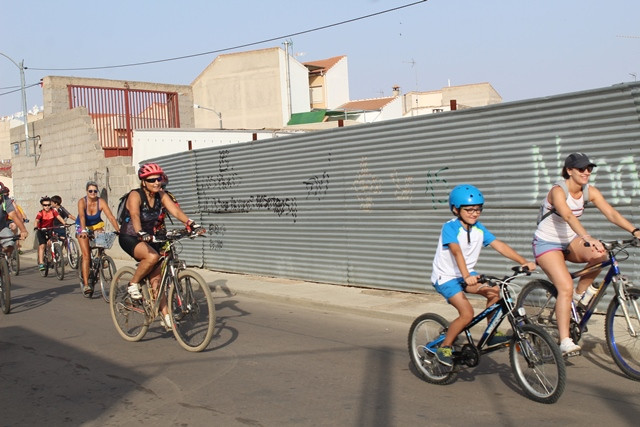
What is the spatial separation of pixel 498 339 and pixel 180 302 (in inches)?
139

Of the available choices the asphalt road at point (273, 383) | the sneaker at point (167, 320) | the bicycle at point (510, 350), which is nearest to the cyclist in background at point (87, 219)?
the asphalt road at point (273, 383)

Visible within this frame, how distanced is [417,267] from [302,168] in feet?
10.4

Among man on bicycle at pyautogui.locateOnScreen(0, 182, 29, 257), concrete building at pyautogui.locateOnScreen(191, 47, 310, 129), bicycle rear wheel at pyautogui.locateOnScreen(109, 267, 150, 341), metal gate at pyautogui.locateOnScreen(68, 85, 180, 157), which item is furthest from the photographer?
concrete building at pyautogui.locateOnScreen(191, 47, 310, 129)

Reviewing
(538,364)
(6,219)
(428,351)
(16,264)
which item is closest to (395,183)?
(428,351)

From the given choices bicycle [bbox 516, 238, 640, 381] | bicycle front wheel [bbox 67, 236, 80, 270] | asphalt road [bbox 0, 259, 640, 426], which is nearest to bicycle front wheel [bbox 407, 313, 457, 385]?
asphalt road [bbox 0, 259, 640, 426]

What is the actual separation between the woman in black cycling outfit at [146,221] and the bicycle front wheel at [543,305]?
12.2 ft

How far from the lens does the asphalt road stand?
17.4 feet

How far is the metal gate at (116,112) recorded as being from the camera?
846 inches

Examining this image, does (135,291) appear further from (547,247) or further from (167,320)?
(547,247)

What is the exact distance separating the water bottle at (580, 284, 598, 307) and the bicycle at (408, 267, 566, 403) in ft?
3.27

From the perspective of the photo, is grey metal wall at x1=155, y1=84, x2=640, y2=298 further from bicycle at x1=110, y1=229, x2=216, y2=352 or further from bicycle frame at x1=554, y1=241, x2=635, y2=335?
bicycle at x1=110, y1=229, x2=216, y2=352

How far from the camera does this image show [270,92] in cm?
5631

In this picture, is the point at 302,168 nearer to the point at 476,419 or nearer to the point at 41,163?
the point at 476,419

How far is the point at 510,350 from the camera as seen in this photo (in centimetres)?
552
